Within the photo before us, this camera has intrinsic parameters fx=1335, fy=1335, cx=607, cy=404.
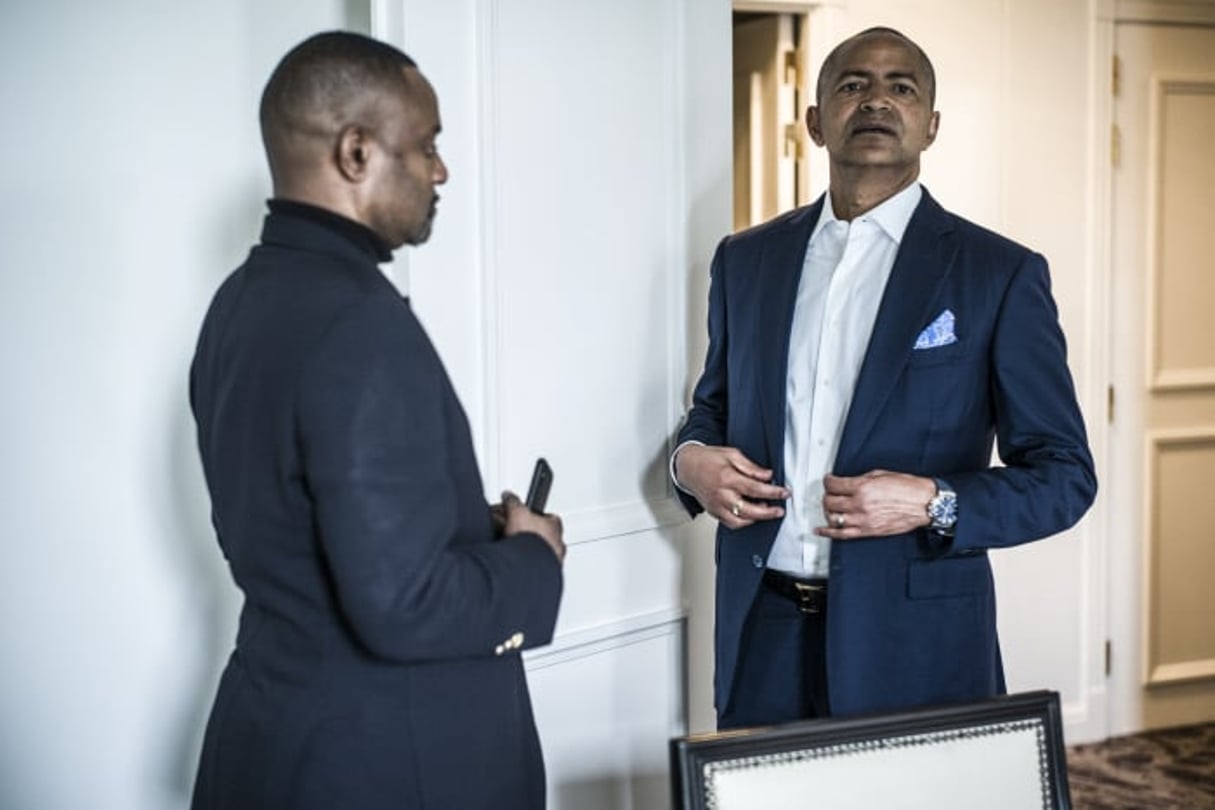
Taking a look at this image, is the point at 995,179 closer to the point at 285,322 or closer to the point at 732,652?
the point at 732,652

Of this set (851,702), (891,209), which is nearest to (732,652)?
(851,702)

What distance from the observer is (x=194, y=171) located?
2.01 m

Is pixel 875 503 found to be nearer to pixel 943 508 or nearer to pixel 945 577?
pixel 943 508

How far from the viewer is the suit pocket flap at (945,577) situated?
2.02 meters

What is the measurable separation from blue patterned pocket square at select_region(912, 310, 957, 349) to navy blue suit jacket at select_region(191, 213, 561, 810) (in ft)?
2.70

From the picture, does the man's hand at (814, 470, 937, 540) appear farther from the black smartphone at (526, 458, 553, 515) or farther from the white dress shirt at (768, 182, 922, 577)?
the black smartphone at (526, 458, 553, 515)

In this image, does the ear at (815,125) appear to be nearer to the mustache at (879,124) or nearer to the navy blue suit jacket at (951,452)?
the mustache at (879,124)

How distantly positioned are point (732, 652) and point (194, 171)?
1119 mm

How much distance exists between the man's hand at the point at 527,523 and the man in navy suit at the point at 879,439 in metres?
0.56

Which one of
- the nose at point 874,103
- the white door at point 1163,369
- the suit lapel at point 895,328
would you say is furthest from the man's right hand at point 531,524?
the white door at point 1163,369

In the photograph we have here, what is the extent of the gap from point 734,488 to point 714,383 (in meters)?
0.30

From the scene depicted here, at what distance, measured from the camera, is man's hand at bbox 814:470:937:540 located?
6.24ft

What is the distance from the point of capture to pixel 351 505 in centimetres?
126

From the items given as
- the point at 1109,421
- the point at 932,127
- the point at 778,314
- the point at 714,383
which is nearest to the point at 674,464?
the point at 714,383
